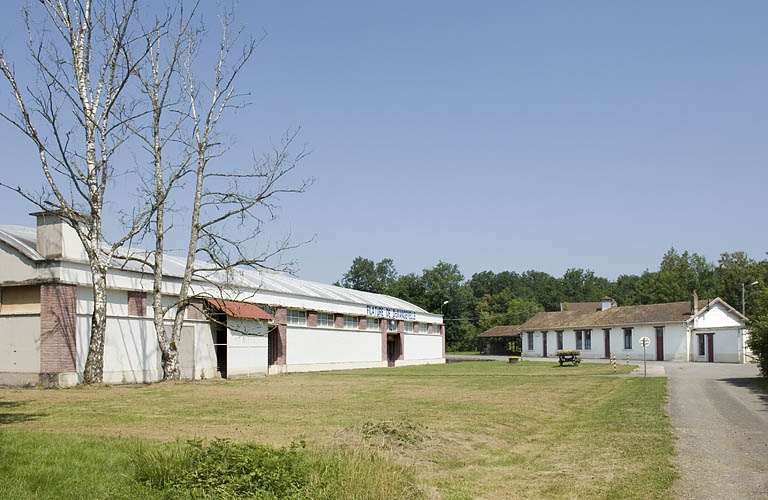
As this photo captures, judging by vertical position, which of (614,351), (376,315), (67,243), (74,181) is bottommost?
(614,351)

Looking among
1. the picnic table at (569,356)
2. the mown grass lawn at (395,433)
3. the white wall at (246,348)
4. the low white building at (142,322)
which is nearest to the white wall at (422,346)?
the low white building at (142,322)

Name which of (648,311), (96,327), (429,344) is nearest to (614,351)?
(648,311)

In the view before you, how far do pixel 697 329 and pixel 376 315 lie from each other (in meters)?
26.4

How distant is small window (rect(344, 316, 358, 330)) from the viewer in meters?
48.4

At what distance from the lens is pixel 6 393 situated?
21.9 meters

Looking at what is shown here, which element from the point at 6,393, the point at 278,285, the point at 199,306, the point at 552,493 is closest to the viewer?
the point at 552,493

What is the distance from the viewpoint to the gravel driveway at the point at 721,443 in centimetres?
910

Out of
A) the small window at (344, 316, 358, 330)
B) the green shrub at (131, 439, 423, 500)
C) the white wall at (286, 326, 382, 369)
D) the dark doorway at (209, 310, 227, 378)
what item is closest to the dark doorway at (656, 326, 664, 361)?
the white wall at (286, 326, 382, 369)

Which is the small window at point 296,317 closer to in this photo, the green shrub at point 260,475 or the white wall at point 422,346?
the white wall at point 422,346

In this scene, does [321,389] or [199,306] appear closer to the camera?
[321,389]

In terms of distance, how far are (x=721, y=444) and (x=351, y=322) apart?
37624mm

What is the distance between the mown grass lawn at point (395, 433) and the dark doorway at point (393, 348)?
3271 cm

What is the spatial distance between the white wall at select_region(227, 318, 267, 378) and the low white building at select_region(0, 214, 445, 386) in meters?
0.05

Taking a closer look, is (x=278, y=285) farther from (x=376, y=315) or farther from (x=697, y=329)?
(x=697, y=329)
